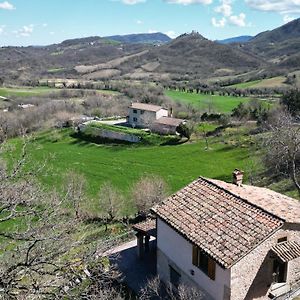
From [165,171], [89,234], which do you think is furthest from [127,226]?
[165,171]

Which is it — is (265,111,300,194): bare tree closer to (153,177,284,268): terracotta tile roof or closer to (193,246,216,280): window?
(153,177,284,268): terracotta tile roof

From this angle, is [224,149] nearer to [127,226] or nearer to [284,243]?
[127,226]

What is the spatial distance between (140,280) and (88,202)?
1573cm

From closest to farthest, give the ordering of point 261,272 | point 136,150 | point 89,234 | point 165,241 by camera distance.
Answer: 1. point 261,272
2. point 165,241
3. point 89,234
4. point 136,150

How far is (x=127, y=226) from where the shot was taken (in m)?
30.8

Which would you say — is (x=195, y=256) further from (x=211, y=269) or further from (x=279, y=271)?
(x=279, y=271)

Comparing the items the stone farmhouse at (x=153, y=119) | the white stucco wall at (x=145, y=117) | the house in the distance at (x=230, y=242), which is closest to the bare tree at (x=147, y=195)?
the house in the distance at (x=230, y=242)

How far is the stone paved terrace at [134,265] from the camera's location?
21.6 metres

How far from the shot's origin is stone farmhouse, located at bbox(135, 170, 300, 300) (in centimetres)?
1647

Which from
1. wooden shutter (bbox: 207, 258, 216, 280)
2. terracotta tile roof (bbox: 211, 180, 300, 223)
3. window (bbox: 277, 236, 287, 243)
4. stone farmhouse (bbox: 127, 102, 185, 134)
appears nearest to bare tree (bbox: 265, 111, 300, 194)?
terracotta tile roof (bbox: 211, 180, 300, 223)

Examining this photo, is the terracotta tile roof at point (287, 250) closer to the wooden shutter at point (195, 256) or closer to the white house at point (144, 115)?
the wooden shutter at point (195, 256)

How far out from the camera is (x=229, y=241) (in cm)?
1677

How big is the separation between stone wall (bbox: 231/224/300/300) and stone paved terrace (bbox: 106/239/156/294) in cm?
587

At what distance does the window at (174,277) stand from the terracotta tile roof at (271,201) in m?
4.46
